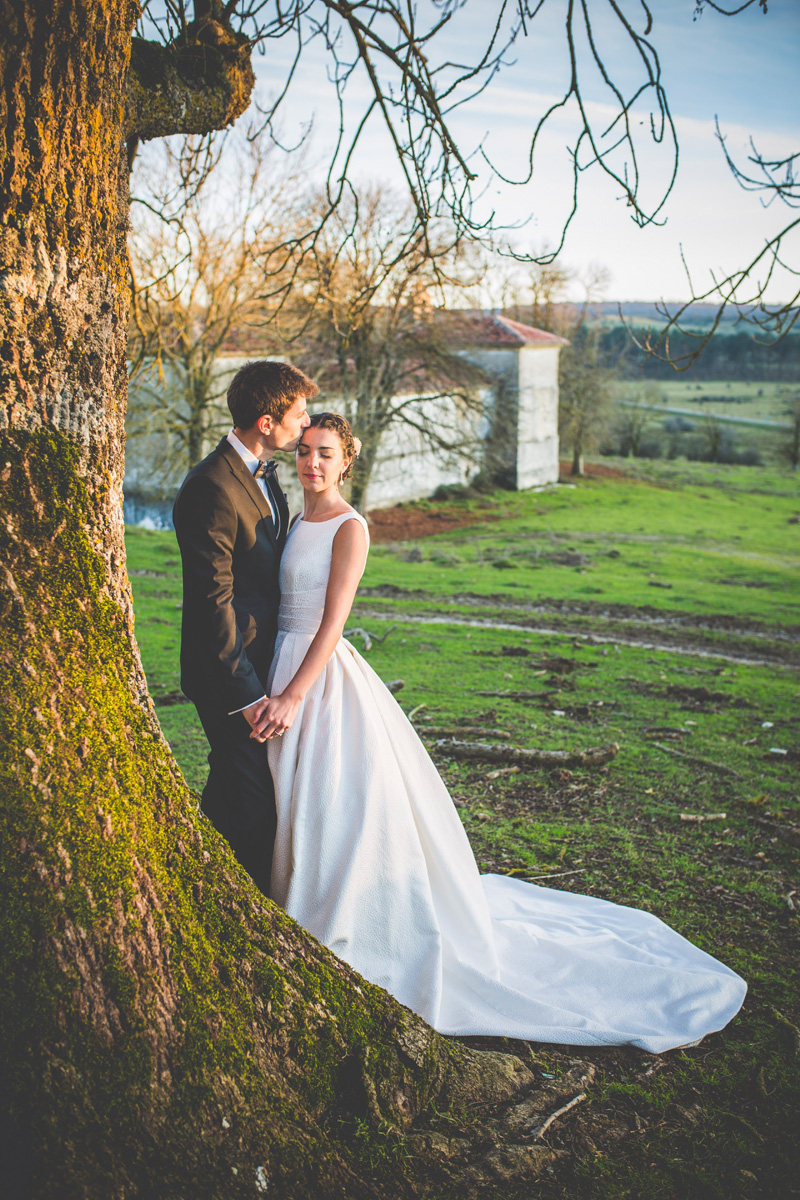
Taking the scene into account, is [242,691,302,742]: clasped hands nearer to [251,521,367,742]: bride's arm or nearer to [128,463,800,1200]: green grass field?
[251,521,367,742]: bride's arm

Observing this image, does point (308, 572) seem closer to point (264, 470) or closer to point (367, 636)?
point (264, 470)

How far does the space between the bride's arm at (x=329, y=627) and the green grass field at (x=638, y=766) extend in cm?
162

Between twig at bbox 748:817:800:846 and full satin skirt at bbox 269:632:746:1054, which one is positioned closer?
full satin skirt at bbox 269:632:746:1054

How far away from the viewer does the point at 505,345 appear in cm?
3503

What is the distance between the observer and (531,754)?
6238 millimetres

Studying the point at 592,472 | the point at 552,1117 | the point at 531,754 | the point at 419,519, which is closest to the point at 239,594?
the point at 552,1117

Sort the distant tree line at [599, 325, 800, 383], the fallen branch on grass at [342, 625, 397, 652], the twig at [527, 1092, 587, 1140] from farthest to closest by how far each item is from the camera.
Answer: the distant tree line at [599, 325, 800, 383], the fallen branch on grass at [342, 625, 397, 652], the twig at [527, 1092, 587, 1140]

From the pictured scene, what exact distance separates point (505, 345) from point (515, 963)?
3432 centimetres

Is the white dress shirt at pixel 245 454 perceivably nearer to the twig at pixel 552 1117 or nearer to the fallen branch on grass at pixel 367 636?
the twig at pixel 552 1117

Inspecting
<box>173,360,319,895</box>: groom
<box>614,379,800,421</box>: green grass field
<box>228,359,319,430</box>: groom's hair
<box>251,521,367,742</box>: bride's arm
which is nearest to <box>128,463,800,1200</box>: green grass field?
<box>173,360,319,895</box>: groom

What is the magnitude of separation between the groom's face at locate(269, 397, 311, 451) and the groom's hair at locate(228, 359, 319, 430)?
0.07 ft

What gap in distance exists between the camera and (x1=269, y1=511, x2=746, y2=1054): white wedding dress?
10.2ft

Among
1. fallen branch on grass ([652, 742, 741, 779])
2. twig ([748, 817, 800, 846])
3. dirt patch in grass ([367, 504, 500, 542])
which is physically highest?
dirt patch in grass ([367, 504, 500, 542])

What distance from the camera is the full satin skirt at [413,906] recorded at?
3107 millimetres
